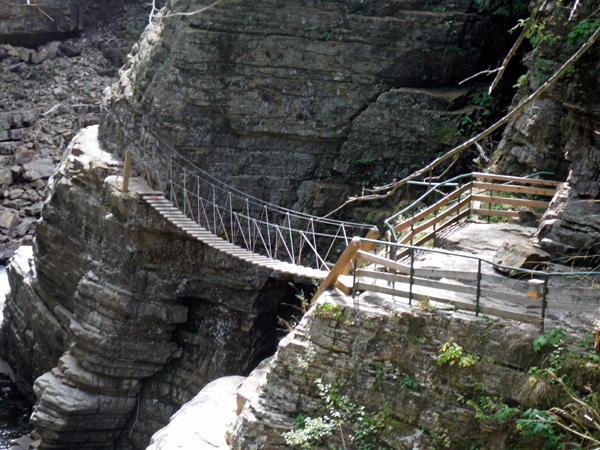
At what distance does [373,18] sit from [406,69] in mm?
1134

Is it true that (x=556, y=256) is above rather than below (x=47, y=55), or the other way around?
below

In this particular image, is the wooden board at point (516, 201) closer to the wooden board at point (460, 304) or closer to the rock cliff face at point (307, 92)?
the wooden board at point (460, 304)

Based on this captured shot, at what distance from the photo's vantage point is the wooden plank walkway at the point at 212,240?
8.45m

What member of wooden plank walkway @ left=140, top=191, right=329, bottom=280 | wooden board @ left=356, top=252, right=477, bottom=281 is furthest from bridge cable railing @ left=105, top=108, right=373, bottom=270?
wooden board @ left=356, top=252, right=477, bottom=281

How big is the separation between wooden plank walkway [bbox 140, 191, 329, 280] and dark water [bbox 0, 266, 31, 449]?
6211 millimetres

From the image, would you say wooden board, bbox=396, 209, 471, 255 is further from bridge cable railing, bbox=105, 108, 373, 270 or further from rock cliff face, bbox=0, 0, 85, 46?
rock cliff face, bbox=0, 0, 85, 46

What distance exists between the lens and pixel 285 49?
1205cm

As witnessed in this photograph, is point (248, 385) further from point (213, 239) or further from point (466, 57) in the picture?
point (466, 57)

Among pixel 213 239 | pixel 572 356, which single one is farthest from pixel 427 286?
pixel 213 239

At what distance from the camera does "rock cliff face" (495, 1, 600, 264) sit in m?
6.79

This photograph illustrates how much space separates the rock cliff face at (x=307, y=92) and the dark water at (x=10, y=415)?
6.58 meters

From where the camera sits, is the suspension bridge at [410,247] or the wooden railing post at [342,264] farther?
the wooden railing post at [342,264]

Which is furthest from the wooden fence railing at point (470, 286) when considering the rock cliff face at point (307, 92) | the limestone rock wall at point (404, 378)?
the rock cliff face at point (307, 92)

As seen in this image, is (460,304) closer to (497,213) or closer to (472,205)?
(497,213)
